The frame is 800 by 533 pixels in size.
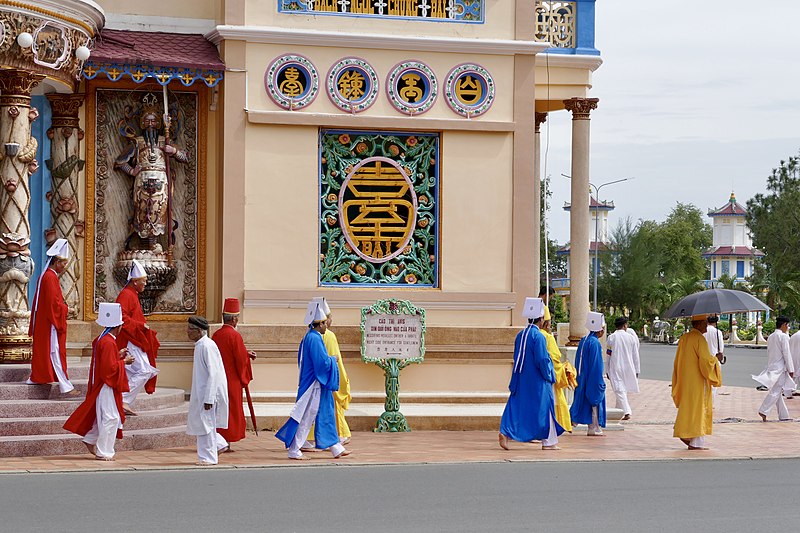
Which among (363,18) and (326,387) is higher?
(363,18)

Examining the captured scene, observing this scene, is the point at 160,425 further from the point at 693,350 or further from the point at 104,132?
the point at 693,350

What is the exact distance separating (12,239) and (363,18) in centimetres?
559

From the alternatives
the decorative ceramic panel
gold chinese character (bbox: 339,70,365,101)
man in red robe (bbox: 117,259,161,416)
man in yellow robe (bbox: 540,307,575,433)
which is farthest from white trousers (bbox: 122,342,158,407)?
the decorative ceramic panel

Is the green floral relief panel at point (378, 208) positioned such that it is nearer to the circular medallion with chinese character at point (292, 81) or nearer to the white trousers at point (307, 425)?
the circular medallion with chinese character at point (292, 81)

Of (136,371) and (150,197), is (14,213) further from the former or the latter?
(136,371)

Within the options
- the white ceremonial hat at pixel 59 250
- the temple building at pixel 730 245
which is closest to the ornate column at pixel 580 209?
the white ceremonial hat at pixel 59 250

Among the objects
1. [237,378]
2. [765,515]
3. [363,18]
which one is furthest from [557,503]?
[363,18]

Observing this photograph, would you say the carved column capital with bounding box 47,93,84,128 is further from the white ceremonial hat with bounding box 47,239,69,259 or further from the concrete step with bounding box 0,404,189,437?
the concrete step with bounding box 0,404,189,437

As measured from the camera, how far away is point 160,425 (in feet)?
51.8

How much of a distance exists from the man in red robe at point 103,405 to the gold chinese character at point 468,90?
6.79 meters

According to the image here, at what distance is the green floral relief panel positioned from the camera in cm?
1867

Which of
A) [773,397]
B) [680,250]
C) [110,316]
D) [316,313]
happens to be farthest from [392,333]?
[680,250]

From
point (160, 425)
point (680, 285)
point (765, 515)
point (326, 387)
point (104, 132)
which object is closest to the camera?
point (765, 515)

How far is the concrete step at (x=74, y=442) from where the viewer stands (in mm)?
14273
